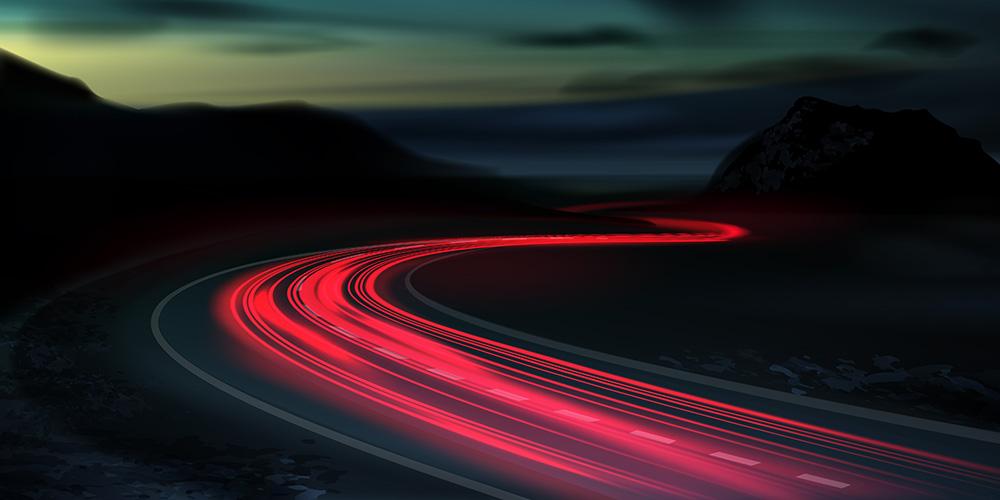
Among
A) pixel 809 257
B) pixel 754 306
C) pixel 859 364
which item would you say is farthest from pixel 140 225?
pixel 859 364

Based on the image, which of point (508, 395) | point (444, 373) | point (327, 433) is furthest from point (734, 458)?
point (444, 373)

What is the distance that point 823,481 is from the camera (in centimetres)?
973

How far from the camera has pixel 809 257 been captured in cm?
4625

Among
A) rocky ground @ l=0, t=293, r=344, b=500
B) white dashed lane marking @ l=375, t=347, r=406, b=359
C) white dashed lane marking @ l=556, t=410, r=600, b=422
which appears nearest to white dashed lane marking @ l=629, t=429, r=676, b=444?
white dashed lane marking @ l=556, t=410, r=600, b=422

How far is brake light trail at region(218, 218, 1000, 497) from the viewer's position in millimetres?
9758

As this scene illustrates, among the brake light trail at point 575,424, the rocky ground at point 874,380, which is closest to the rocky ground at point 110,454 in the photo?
the brake light trail at point 575,424

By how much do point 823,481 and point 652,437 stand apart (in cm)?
217

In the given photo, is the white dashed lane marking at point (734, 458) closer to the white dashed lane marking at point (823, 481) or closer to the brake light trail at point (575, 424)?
the brake light trail at point (575, 424)

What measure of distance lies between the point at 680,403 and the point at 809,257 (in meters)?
34.6

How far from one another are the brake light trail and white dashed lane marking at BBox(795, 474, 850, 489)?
0.02m

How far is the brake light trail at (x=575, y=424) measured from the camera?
976 centimetres

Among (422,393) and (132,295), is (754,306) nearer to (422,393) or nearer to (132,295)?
(422,393)

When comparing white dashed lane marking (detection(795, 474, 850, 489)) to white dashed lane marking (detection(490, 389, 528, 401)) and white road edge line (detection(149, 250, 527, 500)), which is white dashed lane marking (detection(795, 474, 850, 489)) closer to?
white road edge line (detection(149, 250, 527, 500))

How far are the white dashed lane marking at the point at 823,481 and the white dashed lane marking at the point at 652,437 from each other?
1678 mm
